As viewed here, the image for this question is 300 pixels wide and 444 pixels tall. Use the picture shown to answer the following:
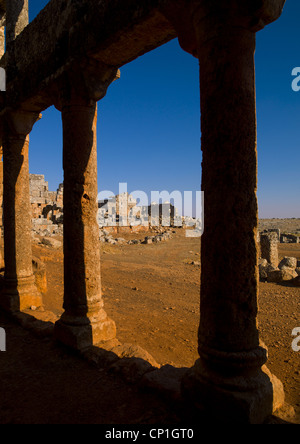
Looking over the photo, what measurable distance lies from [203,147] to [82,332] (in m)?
2.86

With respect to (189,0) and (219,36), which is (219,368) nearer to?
(219,36)

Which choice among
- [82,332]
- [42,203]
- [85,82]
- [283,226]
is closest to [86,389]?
[82,332]

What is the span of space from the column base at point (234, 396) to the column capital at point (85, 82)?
11.5ft

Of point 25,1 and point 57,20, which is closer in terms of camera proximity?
point 57,20

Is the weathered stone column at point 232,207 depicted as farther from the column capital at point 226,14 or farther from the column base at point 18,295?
the column base at point 18,295

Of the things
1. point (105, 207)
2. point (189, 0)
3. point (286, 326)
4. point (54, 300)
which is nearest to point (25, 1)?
point (189, 0)

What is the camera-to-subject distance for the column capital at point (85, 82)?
156 inches

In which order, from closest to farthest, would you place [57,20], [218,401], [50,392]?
[218,401] < [50,392] < [57,20]

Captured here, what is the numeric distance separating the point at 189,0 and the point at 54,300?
22.0ft

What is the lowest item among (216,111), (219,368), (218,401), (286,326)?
(286,326)

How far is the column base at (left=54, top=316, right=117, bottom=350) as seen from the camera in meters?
3.97

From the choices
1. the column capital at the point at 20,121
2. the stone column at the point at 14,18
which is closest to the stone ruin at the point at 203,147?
the column capital at the point at 20,121

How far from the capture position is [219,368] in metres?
2.44

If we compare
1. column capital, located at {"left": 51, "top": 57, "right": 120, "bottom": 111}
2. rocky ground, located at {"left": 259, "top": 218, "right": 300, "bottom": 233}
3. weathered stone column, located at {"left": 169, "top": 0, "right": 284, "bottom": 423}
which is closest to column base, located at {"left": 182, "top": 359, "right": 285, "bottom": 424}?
weathered stone column, located at {"left": 169, "top": 0, "right": 284, "bottom": 423}
